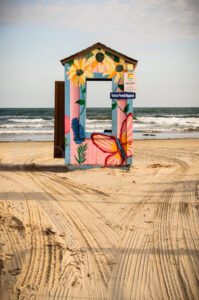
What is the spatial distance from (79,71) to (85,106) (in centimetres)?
85

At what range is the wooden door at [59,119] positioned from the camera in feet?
24.8

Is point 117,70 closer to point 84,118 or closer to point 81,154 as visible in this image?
point 84,118

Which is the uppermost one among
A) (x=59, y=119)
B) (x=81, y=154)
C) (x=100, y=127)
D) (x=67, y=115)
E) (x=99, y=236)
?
(x=67, y=115)

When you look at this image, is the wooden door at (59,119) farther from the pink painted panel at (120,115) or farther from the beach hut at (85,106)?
the pink painted panel at (120,115)

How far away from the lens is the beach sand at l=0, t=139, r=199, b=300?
278 cm

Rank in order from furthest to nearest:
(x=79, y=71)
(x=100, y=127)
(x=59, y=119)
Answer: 1. (x=100, y=127)
2. (x=59, y=119)
3. (x=79, y=71)

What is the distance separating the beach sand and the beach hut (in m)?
0.46

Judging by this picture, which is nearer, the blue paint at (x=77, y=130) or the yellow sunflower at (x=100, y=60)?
the yellow sunflower at (x=100, y=60)

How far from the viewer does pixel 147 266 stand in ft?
10.2

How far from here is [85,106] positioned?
7.16 metres

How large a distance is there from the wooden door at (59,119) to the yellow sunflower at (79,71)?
1.94ft


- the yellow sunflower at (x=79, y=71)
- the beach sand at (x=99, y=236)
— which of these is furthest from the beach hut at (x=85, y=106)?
the beach sand at (x=99, y=236)

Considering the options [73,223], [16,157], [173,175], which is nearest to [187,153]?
[173,175]

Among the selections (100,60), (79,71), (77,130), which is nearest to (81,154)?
(77,130)
